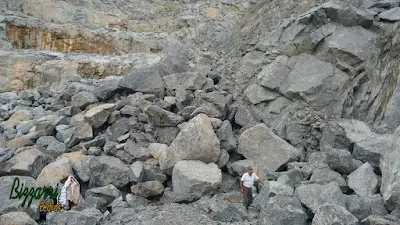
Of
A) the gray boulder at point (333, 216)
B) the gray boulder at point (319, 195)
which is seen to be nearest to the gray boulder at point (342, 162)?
the gray boulder at point (319, 195)

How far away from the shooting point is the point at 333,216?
5.38 meters

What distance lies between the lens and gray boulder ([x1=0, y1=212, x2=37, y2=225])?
6004 millimetres

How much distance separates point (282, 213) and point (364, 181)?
1.93 meters

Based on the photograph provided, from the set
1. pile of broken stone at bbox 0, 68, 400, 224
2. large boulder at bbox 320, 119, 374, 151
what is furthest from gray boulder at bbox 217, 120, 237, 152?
large boulder at bbox 320, 119, 374, 151

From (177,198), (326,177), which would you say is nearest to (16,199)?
(177,198)

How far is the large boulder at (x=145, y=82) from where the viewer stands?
11.8m

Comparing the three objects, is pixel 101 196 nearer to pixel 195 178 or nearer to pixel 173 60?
pixel 195 178

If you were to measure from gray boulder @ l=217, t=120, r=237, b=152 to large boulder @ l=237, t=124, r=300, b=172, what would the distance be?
23cm

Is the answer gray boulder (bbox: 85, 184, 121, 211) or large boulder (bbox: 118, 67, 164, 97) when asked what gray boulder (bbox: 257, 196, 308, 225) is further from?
large boulder (bbox: 118, 67, 164, 97)

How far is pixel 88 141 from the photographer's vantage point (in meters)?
9.86

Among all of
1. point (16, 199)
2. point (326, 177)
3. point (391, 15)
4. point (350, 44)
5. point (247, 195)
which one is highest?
point (391, 15)

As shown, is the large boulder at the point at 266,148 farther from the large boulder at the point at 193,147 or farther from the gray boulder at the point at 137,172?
the gray boulder at the point at 137,172

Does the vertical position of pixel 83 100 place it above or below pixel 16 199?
above

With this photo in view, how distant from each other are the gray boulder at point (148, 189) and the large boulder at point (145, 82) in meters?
4.52
